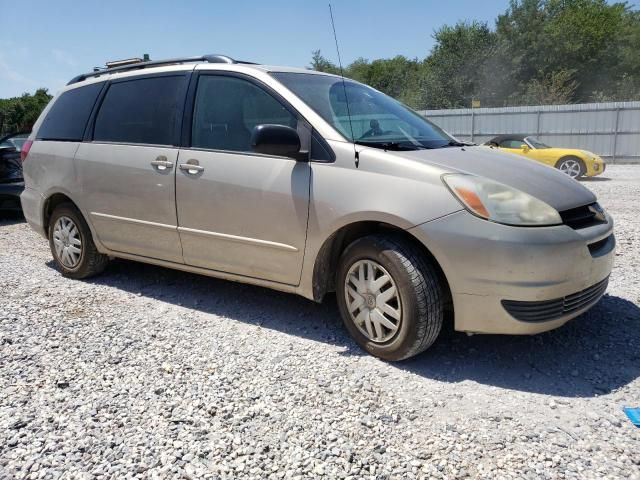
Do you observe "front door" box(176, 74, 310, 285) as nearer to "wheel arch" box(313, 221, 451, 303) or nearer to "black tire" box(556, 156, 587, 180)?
"wheel arch" box(313, 221, 451, 303)

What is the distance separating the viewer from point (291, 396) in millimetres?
2926

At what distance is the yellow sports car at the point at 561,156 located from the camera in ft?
48.5

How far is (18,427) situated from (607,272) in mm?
3379

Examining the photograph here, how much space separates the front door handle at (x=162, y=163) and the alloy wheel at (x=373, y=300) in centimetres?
167

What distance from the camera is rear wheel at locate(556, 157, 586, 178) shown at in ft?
48.8

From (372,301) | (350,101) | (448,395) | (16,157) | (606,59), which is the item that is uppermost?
(606,59)

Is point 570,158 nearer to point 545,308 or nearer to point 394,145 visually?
point 394,145

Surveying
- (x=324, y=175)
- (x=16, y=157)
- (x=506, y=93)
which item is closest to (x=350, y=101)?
(x=324, y=175)

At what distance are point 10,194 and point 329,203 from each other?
6.98 meters

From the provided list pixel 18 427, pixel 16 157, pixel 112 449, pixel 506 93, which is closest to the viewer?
pixel 112 449

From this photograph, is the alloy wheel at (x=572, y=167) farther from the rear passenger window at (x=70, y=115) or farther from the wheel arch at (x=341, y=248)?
the rear passenger window at (x=70, y=115)

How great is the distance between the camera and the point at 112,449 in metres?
2.48

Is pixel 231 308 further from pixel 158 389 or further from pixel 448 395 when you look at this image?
pixel 448 395

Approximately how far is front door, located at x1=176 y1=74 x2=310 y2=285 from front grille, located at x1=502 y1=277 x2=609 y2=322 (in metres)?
1.33
